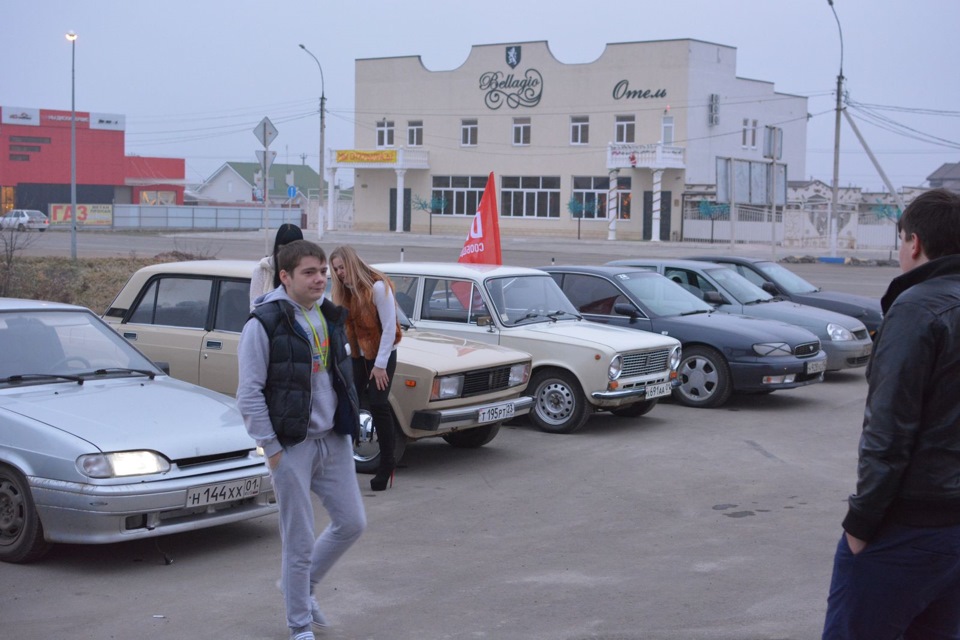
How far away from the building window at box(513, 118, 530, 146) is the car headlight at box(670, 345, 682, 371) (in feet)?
173

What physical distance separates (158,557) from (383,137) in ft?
208

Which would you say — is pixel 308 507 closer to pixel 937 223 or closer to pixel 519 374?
pixel 937 223

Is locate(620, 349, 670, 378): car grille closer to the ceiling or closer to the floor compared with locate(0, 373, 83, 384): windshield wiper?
closer to the floor

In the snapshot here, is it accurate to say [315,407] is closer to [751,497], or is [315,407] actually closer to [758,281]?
[751,497]

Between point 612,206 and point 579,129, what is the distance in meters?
5.15

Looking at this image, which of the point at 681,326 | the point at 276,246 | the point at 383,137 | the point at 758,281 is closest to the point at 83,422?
the point at 276,246

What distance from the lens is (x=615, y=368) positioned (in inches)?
398

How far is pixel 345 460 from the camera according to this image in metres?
4.79

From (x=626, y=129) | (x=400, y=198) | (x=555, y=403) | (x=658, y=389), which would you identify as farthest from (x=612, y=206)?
(x=555, y=403)

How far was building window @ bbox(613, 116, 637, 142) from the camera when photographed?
59.5 m

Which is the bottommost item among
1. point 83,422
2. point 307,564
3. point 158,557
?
point 158,557

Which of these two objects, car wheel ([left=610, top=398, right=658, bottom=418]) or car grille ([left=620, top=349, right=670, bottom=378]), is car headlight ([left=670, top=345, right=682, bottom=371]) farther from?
car wheel ([left=610, top=398, right=658, bottom=418])

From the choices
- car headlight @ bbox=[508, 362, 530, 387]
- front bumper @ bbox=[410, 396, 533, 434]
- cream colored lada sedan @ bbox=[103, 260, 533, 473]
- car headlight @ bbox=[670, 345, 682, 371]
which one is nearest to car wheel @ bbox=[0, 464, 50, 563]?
cream colored lada sedan @ bbox=[103, 260, 533, 473]

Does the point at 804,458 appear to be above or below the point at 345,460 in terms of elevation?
below
